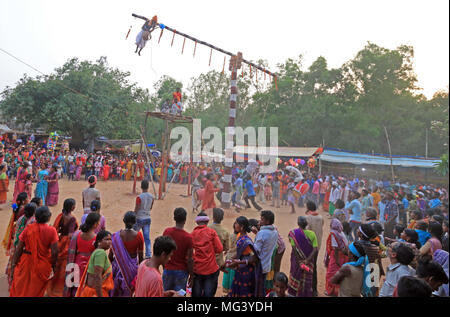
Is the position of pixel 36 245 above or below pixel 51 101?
below

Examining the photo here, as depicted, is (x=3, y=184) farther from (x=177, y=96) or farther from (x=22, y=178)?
(x=177, y=96)

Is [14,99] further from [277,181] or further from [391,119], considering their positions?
[391,119]

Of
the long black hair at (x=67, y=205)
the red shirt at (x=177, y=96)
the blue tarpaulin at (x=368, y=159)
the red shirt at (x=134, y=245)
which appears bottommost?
the red shirt at (x=134, y=245)

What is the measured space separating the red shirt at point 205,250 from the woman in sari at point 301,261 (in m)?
1.31

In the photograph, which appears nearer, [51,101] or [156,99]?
[51,101]

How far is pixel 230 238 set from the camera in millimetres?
4500

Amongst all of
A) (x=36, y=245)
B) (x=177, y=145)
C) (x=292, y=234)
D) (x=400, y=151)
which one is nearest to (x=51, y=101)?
(x=177, y=145)

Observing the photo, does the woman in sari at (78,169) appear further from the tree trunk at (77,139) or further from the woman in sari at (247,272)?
the woman in sari at (247,272)

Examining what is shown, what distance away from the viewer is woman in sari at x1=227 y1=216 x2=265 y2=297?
12.5 feet

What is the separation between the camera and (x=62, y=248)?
4.18 m

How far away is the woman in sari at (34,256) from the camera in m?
3.76

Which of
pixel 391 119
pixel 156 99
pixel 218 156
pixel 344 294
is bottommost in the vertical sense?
pixel 344 294

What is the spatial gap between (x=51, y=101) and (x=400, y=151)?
3304cm

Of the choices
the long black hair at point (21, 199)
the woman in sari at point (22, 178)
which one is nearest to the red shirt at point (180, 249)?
the long black hair at point (21, 199)
